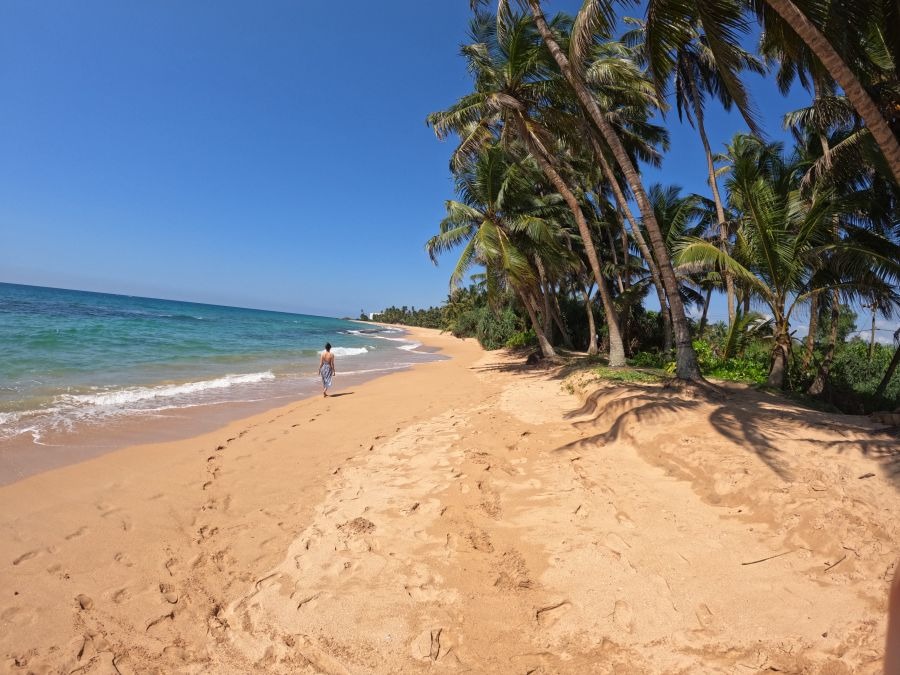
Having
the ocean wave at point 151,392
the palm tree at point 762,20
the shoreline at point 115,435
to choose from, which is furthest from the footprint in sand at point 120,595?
the palm tree at point 762,20

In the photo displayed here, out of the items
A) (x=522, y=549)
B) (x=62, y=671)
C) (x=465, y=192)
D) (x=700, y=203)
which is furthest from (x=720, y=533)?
(x=700, y=203)

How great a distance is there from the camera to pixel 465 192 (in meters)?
15.9

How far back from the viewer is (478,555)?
10.9 feet

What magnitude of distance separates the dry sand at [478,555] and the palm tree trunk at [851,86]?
10.3 ft

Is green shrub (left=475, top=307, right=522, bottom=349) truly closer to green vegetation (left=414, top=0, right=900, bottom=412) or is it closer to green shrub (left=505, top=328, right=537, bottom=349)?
green shrub (left=505, top=328, right=537, bottom=349)

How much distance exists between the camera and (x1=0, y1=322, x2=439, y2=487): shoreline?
5086mm

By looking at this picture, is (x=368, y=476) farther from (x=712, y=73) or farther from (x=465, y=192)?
(x=712, y=73)

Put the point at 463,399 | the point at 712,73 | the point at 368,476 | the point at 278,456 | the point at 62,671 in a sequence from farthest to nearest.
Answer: the point at 712,73 < the point at 463,399 < the point at 278,456 < the point at 368,476 < the point at 62,671

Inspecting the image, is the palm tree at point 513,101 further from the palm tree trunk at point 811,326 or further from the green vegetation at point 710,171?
the palm tree trunk at point 811,326

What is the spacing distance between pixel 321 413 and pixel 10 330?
753 inches

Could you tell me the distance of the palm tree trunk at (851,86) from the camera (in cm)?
444

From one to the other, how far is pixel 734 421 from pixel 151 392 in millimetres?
11279

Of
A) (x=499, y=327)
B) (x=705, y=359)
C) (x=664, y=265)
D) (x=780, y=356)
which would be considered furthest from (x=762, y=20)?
(x=499, y=327)

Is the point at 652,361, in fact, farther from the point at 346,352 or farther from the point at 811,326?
the point at 346,352
